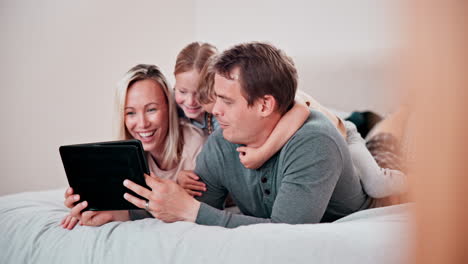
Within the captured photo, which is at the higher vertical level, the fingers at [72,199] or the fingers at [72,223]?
the fingers at [72,199]

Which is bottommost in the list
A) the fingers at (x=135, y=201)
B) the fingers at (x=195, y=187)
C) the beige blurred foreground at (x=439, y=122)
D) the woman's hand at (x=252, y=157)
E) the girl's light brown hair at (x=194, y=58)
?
the fingers at (x=195, y=187)

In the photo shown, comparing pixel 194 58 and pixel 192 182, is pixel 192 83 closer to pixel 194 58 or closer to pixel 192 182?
pixel 194 58

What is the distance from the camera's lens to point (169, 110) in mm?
1704

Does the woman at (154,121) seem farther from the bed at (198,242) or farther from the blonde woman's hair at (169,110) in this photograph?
the bed at (198,242)

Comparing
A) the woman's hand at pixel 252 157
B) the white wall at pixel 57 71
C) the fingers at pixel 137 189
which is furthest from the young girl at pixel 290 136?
the white wall at pixel 57 71

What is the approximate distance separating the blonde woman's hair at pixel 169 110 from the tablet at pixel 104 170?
465 millimetres

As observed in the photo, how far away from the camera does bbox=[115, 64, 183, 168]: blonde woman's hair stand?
64.8 inches

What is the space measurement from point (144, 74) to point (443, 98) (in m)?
1.40

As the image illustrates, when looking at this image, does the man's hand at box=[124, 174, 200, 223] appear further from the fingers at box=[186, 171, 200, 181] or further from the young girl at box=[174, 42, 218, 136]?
the young girl at box=[174, 42, 218, 136]

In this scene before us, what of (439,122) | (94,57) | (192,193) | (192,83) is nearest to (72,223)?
(192,193)

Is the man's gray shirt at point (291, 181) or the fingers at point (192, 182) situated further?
the fingers at point (192, 182)

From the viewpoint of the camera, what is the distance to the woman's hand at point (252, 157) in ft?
4.08

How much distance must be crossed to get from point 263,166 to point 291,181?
0.54 feet

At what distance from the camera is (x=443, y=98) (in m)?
0.37
